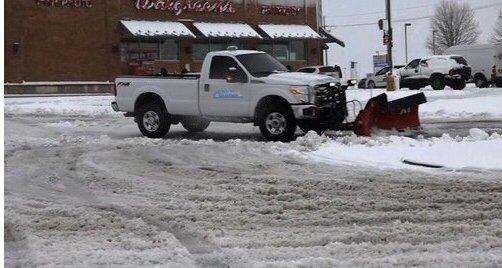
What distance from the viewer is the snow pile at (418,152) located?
9.74 m

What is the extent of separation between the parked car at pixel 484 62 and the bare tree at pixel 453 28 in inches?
1988

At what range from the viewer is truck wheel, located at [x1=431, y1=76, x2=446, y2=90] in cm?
3284

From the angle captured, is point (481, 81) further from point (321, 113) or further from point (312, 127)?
point (321, 113)

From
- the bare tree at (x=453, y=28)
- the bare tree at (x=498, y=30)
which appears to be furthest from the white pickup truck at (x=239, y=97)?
the bare tree at (x=498, y=30)

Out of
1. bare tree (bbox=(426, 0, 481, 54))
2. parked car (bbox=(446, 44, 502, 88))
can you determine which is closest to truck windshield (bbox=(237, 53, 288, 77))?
parked car (bbox=(446, 44, 502, 88))

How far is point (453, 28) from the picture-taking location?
288ft

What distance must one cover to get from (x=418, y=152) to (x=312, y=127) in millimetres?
3468

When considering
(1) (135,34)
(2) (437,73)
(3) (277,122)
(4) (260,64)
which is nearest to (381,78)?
(2) (437,73)

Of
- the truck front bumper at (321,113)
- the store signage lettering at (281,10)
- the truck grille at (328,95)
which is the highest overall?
the store signage lettering at (281,10)

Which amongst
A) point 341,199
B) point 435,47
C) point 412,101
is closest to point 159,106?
point 412,101

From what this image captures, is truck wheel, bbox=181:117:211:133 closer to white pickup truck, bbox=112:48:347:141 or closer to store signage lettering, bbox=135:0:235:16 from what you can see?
white pickup truck, bbox=112:48:347:141

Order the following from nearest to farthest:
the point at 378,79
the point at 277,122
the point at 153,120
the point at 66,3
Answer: the point at 277,122
the point at 153,120
the point at 66,3
the point at 378,79

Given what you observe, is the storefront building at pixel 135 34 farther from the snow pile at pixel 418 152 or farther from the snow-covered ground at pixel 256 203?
the snow-covered ground at pixel 256 203

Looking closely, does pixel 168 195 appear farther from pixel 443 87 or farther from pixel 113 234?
pixel 443 87
